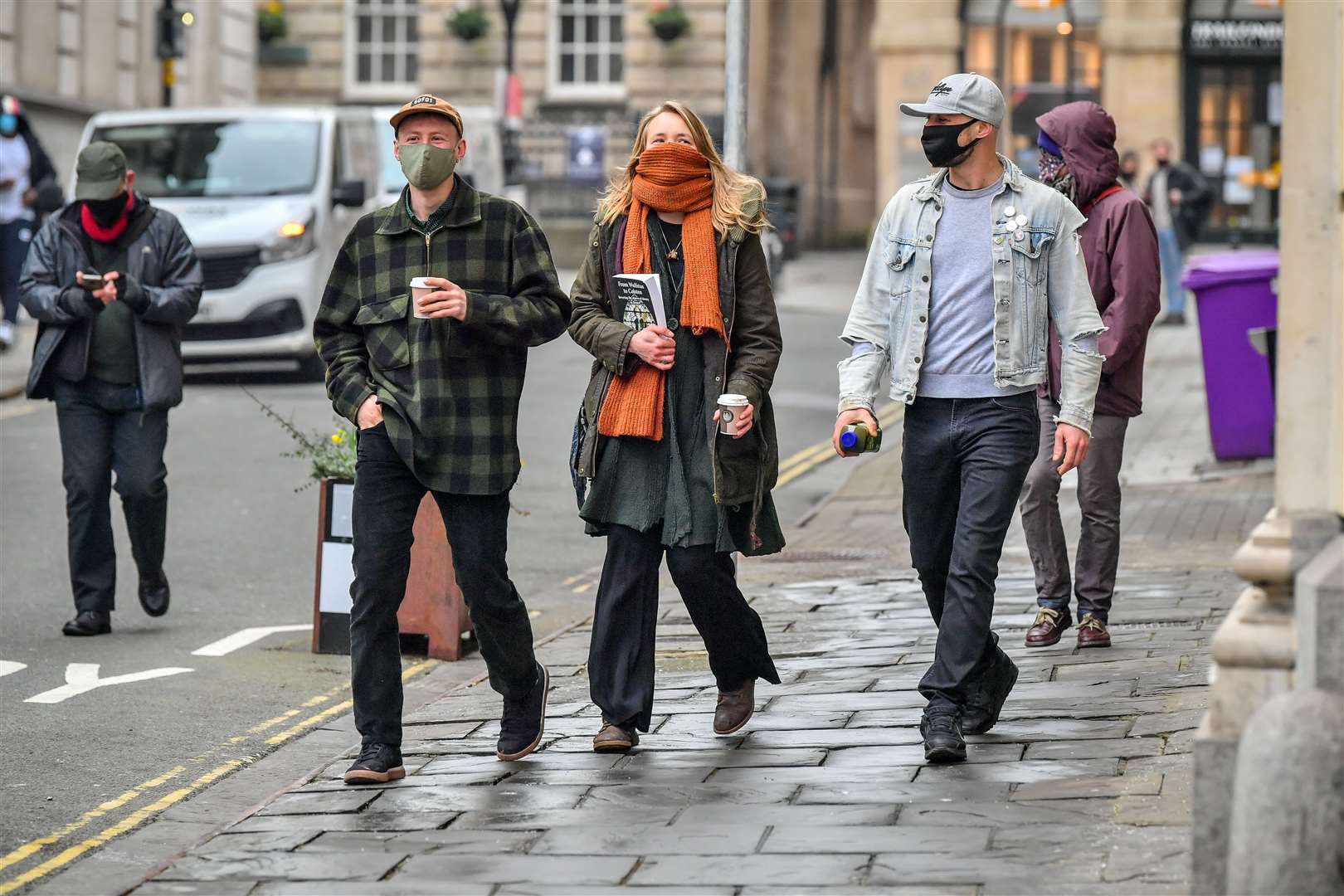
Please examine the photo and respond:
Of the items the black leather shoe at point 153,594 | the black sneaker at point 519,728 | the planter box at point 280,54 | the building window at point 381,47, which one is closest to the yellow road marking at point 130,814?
the black sneaker at point 519,728

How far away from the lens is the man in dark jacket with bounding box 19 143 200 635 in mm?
8727

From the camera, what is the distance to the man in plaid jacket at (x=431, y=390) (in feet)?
19.6

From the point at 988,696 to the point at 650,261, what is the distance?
1.58 meters

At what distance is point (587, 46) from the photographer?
36750 millimetres

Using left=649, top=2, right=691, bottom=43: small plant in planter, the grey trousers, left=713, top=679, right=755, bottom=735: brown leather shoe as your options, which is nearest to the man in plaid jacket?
left=713, top=679, right=755, bottom=735: brown leather shoe

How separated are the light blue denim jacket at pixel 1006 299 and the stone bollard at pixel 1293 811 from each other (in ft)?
7.23

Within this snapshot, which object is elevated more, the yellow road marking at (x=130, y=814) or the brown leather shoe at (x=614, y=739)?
the brown leather shoe at (x=614, y=739)

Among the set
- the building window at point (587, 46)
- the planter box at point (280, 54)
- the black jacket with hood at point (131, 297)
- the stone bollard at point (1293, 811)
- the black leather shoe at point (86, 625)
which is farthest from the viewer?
the planter box at point (280, 54)

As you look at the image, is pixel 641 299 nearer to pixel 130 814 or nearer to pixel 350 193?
pixel 130 814

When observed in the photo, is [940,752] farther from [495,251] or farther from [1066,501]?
[1066,501]

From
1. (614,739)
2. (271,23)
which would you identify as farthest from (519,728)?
(271,23)

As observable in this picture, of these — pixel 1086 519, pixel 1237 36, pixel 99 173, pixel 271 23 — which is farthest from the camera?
pixel 271 23

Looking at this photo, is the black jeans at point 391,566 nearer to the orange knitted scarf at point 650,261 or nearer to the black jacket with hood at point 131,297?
the orange knitted scarf at point 650,261

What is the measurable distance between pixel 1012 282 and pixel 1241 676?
206 cm
